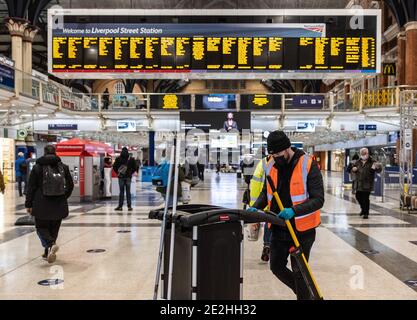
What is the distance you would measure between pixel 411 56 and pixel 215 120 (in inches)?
461

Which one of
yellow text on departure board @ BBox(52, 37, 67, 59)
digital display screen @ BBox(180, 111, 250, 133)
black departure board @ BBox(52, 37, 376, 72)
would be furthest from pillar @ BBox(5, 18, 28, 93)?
digital display screen @ BBox(180, 111, 250, 133)

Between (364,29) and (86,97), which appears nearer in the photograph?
(364,29)

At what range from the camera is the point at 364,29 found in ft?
51.3

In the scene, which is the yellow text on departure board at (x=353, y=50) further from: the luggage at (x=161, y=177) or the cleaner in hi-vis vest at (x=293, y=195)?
the cleaner in hi-vis vest at (x=293, y=195)

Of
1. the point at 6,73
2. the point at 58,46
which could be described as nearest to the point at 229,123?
the point at 58,46

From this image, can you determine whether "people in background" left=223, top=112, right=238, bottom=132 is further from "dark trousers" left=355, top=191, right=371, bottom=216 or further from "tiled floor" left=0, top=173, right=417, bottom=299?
"tiled floor" left=0, top=173, right=417, bottom=299

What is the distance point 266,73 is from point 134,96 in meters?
7.03

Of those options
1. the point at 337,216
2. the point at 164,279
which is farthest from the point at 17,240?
the point at 337,216

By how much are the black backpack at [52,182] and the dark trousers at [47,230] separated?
435mm

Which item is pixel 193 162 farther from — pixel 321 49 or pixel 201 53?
pixel 321 49

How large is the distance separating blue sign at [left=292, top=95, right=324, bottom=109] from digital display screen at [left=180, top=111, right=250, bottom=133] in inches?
84.8

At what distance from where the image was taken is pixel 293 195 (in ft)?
13.0
